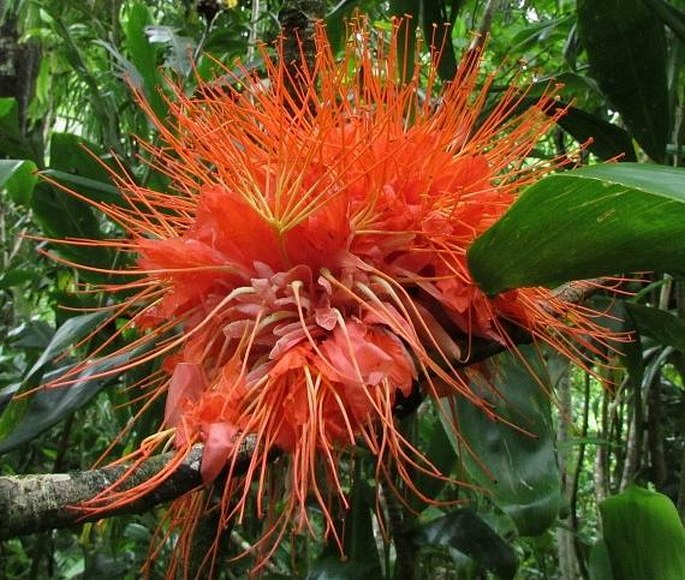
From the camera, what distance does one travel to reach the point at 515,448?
684mm

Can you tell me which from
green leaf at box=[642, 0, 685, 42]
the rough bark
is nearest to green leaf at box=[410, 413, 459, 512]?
green leaf at box=[642, 0, 685, 42]

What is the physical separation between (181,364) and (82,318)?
1.13 feet

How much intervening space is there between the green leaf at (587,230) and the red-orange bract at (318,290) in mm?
48

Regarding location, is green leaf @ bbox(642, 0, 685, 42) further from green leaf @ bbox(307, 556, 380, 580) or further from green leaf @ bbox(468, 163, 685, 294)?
green leaf @ bbox(307, 556, 380, 580)

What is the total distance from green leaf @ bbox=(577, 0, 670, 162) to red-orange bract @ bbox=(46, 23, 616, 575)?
0.32 metres

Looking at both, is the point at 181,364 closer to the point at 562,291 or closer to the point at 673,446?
the point at 562,291

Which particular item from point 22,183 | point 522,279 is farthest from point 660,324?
point 22,183

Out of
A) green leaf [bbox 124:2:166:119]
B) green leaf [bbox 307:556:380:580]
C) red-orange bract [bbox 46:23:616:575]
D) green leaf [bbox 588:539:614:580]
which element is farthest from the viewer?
green leaf [bbox 124:2:166:119]

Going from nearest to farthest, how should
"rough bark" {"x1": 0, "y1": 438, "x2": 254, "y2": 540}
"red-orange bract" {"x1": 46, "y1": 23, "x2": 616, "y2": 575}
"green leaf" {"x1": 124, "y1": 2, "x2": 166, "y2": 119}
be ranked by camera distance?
"rough bark" {"x1": 0, "y1": 438, "x2": 254, "y2": 540}
"red-orange bract" {"x1": 46, "y1": 23, "x2": 616, "y2": 575}
"green leaf" {"x1": 124, "y1": 2, "x2": 166, "y2": 119}

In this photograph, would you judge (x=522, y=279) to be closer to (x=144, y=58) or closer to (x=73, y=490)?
(x=73, y=490)

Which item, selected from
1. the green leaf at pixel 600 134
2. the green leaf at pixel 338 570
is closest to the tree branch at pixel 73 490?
the green leaf at pixel 338 570

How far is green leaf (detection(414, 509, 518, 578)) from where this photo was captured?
2.85ft

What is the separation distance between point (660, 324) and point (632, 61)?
295 millimetres

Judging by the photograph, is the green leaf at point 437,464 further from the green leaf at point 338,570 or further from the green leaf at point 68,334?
the green leaf at point 68,334
